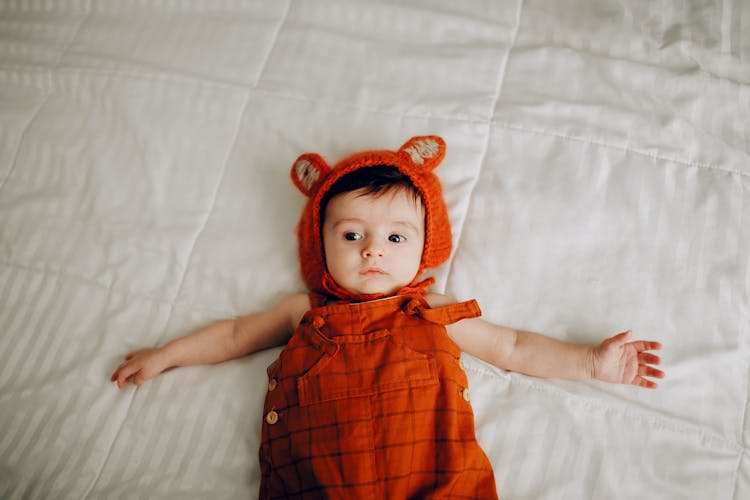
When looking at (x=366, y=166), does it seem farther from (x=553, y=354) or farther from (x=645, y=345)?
(x=645, y=345)

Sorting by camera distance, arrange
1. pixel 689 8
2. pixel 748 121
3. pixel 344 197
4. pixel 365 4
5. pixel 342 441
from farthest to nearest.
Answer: pixel 365 4
pixel 689 8
pixel 748 121
pixel 344 197
pixel 342 441

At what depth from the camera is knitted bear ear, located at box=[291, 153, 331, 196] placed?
1.19 metres

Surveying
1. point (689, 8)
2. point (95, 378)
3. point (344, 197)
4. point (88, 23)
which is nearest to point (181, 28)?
point (88, 23)

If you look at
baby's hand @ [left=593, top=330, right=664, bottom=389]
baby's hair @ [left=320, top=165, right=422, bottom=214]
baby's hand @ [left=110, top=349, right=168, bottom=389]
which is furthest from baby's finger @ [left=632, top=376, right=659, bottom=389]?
baby's hand @ [left=110, top=349, right=168, bottom=389]

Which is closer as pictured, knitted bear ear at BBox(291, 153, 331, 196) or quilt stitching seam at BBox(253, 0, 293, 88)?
knitted bear ear at BBox(291, 153, 331, 196)

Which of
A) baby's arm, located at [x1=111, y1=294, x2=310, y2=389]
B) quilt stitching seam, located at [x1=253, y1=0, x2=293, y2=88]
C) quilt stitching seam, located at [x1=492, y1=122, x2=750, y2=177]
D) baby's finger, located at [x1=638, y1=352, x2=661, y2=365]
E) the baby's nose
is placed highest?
quilt stitching seam, located at [x1=253, y1=0, x2=293, y2=88]

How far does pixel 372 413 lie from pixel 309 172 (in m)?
0.50

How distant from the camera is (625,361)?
1087 millimetres

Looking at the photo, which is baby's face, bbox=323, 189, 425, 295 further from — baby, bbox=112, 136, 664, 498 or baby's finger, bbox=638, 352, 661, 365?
baby's finger, bbox=638, 352, 661, 365

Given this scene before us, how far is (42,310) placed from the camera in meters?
1.26

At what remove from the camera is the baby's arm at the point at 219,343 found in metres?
1.17

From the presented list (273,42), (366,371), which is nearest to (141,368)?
(366,371)

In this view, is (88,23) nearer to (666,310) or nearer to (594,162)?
(594,162)

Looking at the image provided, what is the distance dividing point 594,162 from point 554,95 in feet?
0.62
